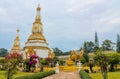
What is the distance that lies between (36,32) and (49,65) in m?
14.1

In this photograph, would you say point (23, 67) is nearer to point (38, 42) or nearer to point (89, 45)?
point (38, 42)

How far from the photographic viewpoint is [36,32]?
68625 millimetres

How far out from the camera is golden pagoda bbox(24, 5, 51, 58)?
64938mm

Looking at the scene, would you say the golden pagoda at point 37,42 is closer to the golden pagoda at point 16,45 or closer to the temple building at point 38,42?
the temple building at point 38,42

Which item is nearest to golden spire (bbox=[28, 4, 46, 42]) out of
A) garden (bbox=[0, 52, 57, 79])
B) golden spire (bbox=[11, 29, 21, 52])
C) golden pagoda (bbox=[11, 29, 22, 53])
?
garden (bbox=[0, 52, 57, 79])

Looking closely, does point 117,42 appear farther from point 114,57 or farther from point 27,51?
point 114,57

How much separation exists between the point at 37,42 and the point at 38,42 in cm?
27

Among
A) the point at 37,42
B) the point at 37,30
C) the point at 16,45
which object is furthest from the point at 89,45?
the point at 37,42

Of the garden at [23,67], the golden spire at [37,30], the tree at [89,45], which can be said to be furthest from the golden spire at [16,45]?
the tree at [89,45]

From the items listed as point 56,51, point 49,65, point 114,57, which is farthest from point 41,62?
point 56,51

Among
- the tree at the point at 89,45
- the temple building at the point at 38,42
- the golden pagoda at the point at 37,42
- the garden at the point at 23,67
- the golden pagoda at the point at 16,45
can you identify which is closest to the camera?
the garden at the point at 23,67

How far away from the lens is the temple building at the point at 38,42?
214 feet

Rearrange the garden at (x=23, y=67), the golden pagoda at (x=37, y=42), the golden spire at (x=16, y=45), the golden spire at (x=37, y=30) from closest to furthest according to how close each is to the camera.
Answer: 1. the garden at (x=23, y=67)
2. the golden pagoda at (x=37, y=42)
3. the golden spire at (x=37, y=30)
4. the golden spire at (x=16, y=45)

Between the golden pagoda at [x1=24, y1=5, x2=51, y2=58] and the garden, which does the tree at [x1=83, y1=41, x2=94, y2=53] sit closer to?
the golden pagoda at [x1=24, y1=5, x2=51, y2=58]
